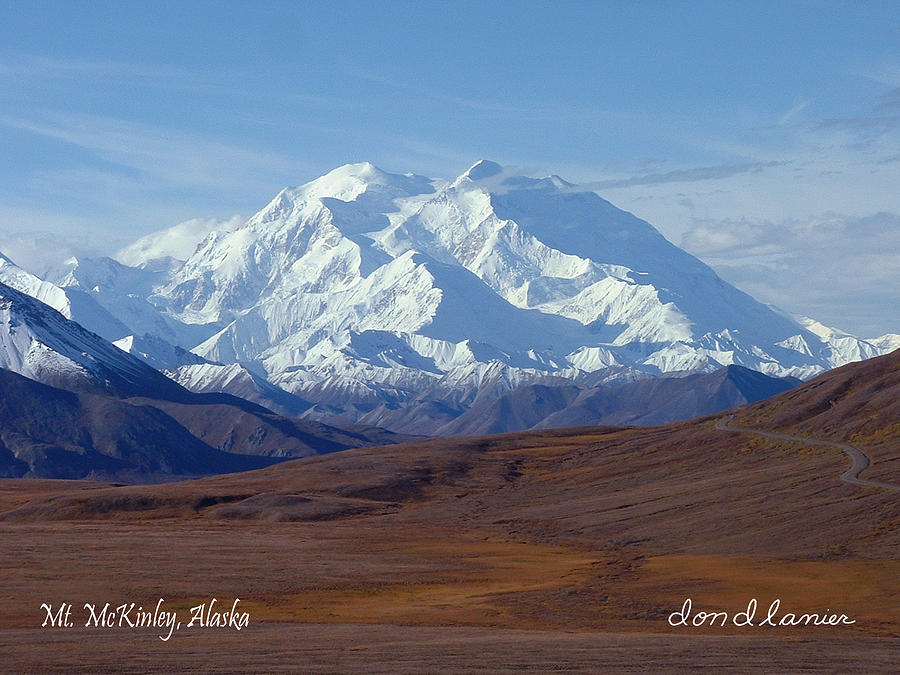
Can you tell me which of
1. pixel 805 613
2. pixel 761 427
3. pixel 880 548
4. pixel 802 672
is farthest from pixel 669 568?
pixel 761 427

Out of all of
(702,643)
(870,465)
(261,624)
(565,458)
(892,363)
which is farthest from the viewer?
(565,458)

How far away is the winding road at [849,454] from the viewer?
8556cm

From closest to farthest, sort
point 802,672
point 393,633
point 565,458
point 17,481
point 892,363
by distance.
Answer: point 802,672
point 393,633
point 892,363
point 565,458
point 17,481

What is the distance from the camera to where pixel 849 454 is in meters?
101

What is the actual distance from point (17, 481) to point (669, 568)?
141 meters

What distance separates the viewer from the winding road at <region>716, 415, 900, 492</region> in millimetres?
85562

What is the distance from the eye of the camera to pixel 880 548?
71.4 meters

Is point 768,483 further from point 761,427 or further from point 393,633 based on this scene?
point 393,633
